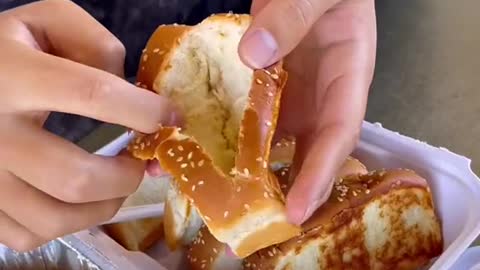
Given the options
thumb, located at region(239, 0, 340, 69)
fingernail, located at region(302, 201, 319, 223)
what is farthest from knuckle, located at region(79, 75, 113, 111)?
fingernail, located at region(302, 201, 319, 223)

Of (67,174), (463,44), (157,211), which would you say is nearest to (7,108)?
(67,174)

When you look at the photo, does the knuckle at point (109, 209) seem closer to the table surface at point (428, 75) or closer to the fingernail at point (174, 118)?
the fingernail at point (174, 118)

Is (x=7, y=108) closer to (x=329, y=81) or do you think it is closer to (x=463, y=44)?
(x=329, y=81)

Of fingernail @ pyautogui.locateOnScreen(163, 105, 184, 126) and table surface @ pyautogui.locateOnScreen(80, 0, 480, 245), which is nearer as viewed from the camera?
fingernail @ pyautogui.locateOnScreen(163, 105, 184, 126)

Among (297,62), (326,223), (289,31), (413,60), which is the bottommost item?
(413,60)

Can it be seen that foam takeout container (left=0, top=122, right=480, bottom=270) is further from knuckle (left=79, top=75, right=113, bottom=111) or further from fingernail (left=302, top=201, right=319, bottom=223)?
knuckle (left=79, top=75, right=113, bottom=111)

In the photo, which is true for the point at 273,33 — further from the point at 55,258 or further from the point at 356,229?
the point at 55,258

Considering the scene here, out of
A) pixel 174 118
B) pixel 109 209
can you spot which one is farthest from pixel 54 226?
pixel 174 118
